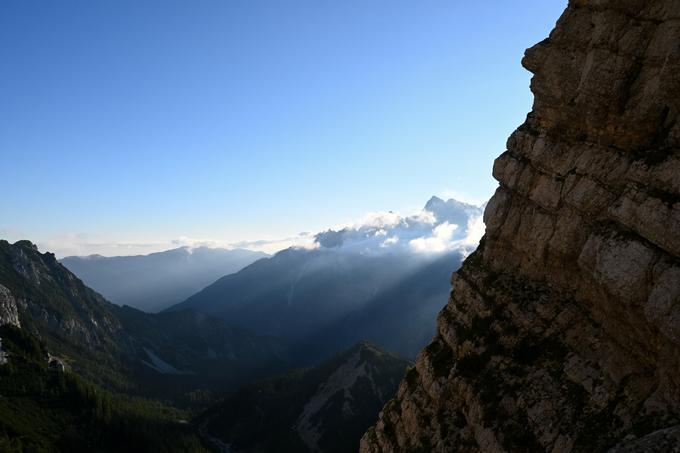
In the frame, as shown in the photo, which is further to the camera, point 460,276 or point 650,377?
point 460,276

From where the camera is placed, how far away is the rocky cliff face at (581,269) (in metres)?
23.6

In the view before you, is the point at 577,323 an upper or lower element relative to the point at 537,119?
lower

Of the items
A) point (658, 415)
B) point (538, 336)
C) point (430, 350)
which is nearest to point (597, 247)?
point (538, 336)

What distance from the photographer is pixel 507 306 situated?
34719mm

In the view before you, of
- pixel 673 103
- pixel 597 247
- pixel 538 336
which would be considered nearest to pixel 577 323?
pixel 538 336

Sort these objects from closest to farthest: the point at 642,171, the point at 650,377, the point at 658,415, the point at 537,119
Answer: the point at 658,415
the point at 650,377
the point at 642,171
the point at 537,119

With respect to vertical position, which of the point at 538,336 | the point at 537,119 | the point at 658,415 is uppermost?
the point at 537,119

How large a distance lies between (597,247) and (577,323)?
186 inches

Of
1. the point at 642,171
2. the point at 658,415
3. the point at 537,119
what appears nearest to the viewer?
the point at 658,415

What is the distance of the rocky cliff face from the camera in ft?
77.4

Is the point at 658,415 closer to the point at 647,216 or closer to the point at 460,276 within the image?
the point at 647,216

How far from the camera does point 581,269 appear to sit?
2917cm

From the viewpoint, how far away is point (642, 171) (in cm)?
2578

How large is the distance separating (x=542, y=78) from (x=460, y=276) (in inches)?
662
